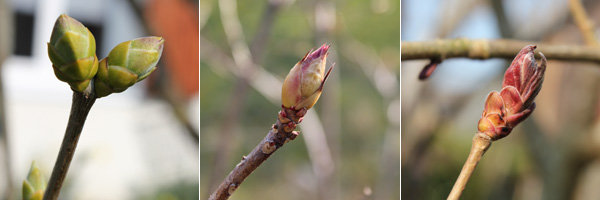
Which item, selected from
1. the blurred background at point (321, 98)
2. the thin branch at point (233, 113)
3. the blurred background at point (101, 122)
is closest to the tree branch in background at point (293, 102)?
the thin branch at point (233, 113)

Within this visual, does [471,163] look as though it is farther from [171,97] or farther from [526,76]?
[171,97]

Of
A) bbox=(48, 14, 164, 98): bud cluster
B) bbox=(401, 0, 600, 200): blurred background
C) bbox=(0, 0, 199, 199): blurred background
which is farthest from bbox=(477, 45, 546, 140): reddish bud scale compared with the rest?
bbox=(0, 0, 199, 199): blurred background

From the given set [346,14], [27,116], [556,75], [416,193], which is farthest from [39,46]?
[556,75]

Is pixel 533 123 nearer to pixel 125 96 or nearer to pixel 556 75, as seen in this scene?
pixel 556 75

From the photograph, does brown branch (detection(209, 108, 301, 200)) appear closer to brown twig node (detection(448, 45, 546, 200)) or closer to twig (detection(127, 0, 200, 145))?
brown twig node (detection(448, 45, 546, 200))

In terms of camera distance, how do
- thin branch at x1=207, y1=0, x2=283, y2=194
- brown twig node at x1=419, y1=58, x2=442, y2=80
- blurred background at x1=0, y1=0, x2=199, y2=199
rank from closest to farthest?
brown twig node at x1=419, y1=58, x2=442, y2=80
thin branch at x1=207, y1=0, x2=283, y2=194
blurred background at x1=0, y1=0, x2=199, y2=199

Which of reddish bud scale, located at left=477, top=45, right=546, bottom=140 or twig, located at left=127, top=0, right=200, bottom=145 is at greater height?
reddish bud scale, located at left=477, top=45, right=546, bottom=140
